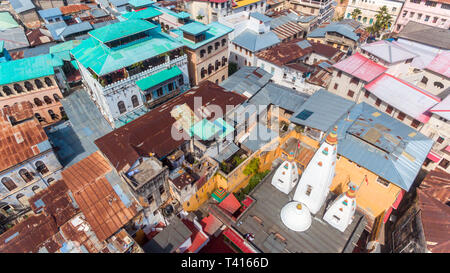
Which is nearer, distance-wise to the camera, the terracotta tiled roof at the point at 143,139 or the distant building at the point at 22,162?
the terracotta tiled roof at the point at 143,139

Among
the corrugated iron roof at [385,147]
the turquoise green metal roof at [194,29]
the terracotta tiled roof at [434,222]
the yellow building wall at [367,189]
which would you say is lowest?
the yellow building wall at [367,189]

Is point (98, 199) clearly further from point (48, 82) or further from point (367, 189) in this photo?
point (367, 189)

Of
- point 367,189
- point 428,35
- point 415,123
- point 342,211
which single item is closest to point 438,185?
point 367,189

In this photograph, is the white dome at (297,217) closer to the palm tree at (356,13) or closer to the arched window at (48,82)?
the arched window at (48,82)

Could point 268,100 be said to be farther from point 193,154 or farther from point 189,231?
point 189,231

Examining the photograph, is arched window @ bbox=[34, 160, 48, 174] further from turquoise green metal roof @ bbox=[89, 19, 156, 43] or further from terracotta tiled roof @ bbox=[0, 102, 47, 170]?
turquoise green metal roof @ bbox=[89, 19, 156, 43]

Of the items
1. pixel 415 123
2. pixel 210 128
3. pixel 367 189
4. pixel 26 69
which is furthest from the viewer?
pixel 26 69

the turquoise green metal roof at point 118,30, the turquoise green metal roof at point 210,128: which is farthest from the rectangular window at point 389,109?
the turquoise green metal roof at point 118,30
